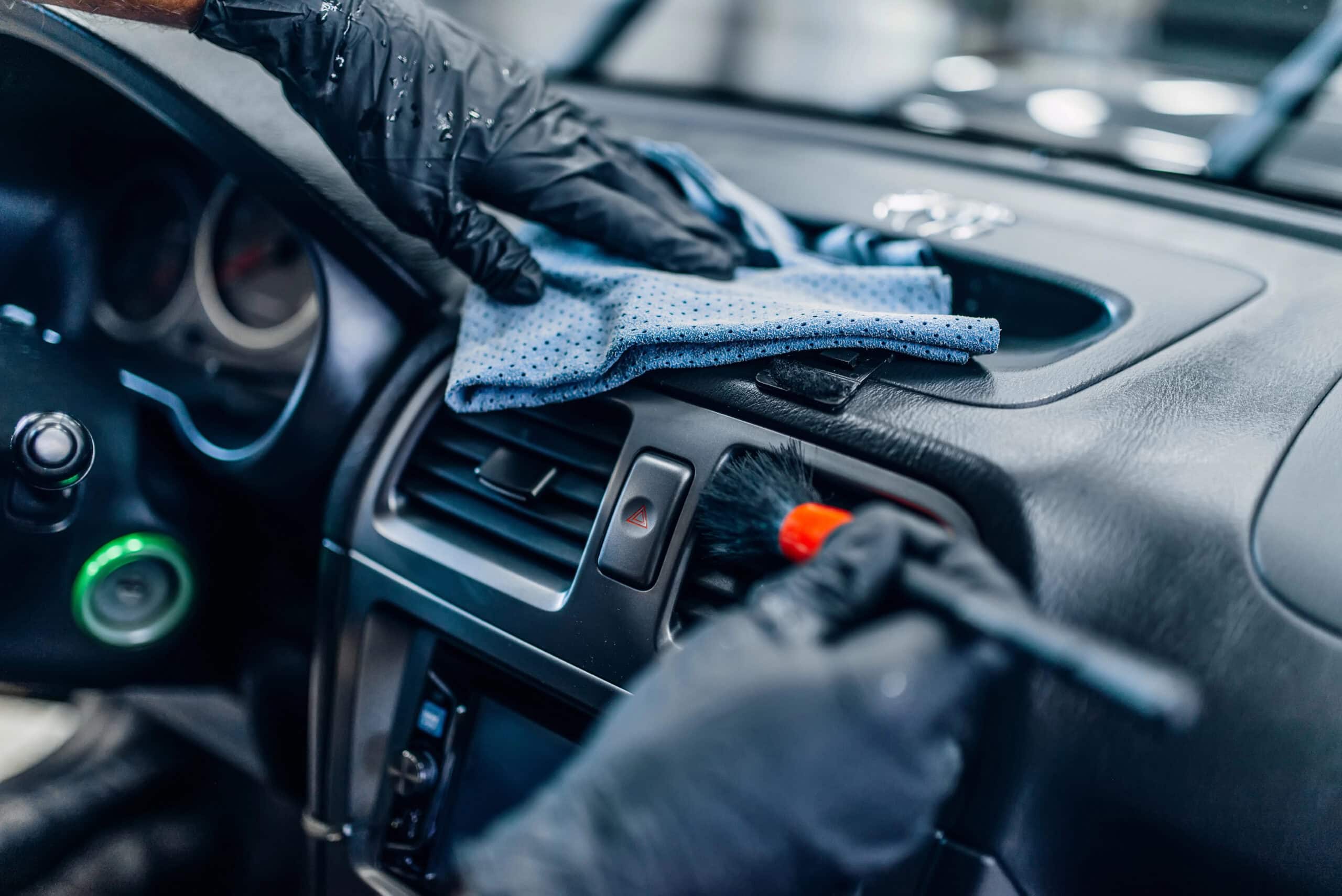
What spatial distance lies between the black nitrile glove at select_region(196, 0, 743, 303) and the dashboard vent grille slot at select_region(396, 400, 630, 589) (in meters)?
0.11

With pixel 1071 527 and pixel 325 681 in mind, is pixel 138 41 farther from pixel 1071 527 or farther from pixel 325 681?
pixel 1071 527

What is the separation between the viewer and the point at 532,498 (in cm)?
77

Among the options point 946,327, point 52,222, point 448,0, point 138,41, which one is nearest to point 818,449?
point 946,327

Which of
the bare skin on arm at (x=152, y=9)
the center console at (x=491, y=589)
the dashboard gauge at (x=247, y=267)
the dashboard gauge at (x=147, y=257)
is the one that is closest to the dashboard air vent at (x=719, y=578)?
the center console at (x=491, y=589)

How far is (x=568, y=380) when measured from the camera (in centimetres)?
73

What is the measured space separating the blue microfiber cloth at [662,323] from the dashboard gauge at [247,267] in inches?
14.6

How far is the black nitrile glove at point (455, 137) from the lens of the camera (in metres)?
0.73

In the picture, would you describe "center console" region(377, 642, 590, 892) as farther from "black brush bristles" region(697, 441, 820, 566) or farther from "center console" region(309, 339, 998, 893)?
"black brush bristles" region(697, 441, 820, 566)

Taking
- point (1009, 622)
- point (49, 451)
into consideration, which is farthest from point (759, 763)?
point (49, 451)

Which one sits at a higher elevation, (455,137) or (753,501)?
(455,137)

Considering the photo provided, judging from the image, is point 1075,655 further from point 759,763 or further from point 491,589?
point 491,589

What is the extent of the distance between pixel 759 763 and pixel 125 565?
778 millimetres

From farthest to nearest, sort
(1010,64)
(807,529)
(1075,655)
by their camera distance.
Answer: (1010,64)
(807,529)
(1075,655)

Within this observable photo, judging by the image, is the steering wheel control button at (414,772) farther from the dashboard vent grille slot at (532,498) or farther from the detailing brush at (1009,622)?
the detailing brush at (1009,622)
